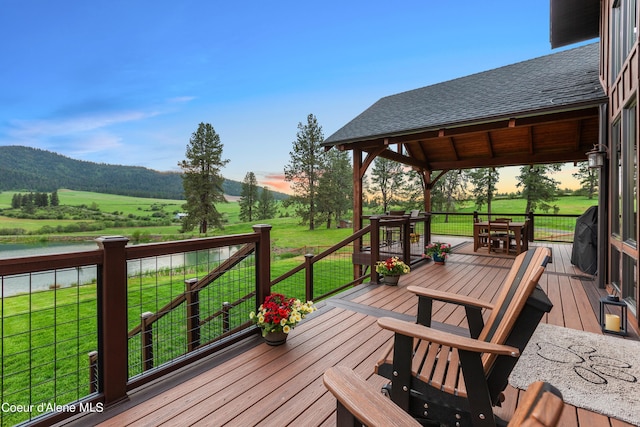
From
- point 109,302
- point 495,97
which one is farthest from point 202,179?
point 109,302

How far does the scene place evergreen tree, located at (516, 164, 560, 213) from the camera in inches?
665

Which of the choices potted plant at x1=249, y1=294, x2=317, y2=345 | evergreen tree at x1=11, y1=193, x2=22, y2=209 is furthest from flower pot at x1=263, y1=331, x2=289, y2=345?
→ evergreen tree at x1=11, y1=193, x2=22, y2=209

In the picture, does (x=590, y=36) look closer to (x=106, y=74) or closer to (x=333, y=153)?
(x=333, y=153)

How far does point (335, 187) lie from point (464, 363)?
26930mm

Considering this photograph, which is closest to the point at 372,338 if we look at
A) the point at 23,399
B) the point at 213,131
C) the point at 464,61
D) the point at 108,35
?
the point at 23,399

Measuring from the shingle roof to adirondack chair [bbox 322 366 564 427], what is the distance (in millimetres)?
6286

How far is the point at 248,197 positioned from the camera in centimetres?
3316

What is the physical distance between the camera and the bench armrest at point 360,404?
86 cm

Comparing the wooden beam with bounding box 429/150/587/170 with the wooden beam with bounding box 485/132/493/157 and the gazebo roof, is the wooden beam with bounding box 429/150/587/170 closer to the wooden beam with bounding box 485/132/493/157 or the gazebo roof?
the gazebo roof

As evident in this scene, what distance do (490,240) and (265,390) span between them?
24.2ft

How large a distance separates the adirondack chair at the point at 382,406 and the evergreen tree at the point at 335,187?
26.0m

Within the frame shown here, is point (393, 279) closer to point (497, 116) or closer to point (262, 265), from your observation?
point (262, 265)

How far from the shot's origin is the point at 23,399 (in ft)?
17.7

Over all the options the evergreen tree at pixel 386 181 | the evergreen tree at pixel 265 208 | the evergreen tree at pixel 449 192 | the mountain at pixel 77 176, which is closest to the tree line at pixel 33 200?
the mountain at pixel 77 176
